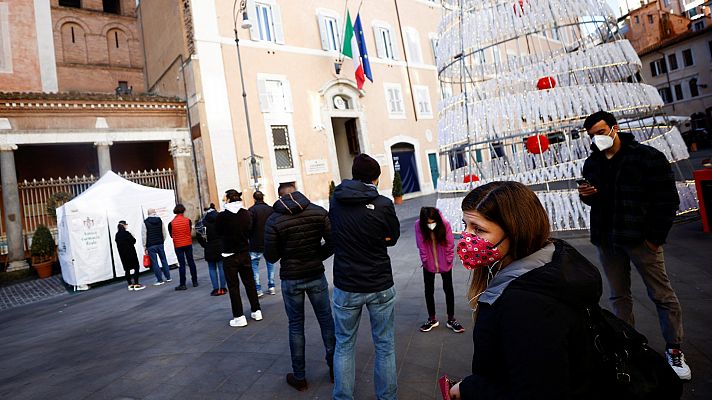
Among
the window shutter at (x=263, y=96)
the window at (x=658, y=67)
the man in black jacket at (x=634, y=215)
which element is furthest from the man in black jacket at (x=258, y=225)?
the window at (x=658, y=67)

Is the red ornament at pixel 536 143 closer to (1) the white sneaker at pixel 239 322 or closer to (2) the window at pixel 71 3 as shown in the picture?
(1) the white sneaker at pixel 239 322

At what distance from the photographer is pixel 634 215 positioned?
272cm

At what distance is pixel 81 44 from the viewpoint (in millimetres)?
19641

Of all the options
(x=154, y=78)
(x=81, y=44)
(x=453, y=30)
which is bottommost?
(x=453, y=30)

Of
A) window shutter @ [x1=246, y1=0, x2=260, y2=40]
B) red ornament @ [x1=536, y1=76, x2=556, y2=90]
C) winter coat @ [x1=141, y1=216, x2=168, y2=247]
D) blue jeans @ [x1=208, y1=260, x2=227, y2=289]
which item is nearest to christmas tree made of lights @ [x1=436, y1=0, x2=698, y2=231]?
red ornament @ [x1=536, y1=76, x2=556, y2=90]

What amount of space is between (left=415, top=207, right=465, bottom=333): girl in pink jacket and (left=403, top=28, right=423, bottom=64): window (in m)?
20.3

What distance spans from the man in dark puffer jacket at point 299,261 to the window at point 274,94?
13.8 meters

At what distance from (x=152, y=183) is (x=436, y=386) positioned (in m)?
14.5

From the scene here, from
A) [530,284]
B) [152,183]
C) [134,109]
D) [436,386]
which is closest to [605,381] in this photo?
[530,284]

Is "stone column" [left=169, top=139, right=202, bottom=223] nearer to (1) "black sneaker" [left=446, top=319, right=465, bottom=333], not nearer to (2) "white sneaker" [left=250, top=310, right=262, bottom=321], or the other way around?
(2) "white sneaker" [left=250, top=310, right=262, bottom=321]

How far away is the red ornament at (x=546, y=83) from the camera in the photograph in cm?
725

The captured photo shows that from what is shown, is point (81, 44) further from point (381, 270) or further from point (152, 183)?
point (381, 270)

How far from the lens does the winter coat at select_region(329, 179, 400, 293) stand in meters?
2.78

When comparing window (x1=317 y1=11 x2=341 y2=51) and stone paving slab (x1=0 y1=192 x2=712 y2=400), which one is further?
window (x1=317 y1=11 x2=341 y2=51)
